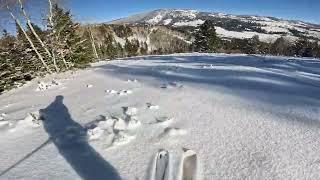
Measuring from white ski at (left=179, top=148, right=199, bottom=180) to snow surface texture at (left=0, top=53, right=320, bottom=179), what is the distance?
0.38 feet

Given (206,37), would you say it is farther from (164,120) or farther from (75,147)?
(75,147)

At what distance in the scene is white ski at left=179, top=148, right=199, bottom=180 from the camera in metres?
5.55

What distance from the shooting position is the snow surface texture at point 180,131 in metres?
5.84

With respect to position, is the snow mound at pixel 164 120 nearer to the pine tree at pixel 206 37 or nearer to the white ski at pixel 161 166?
the white ski at pixel 161 166

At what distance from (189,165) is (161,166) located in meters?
0.47

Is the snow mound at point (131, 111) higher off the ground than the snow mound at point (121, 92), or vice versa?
the snow mound at point (131, 111)

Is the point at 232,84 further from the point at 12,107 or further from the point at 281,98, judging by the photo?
the point at 12,107

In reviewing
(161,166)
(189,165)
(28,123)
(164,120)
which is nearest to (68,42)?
(28,123)

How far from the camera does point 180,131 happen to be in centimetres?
727

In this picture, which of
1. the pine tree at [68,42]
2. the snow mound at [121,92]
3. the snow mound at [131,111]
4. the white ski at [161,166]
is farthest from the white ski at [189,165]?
the pine tree at [68,42]

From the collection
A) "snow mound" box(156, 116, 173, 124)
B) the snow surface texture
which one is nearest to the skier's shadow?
the snow surface texture

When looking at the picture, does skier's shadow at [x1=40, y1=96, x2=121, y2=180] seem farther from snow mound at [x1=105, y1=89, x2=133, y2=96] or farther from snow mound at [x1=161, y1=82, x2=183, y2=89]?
snow mound at [x1=161, y1=82, x2=183, y2=89]

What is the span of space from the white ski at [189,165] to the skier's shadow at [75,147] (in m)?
1.07

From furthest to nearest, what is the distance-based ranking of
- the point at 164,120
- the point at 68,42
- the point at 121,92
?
1. the point at 68,42
2. the point at 121,92
3. the point at 164,120
